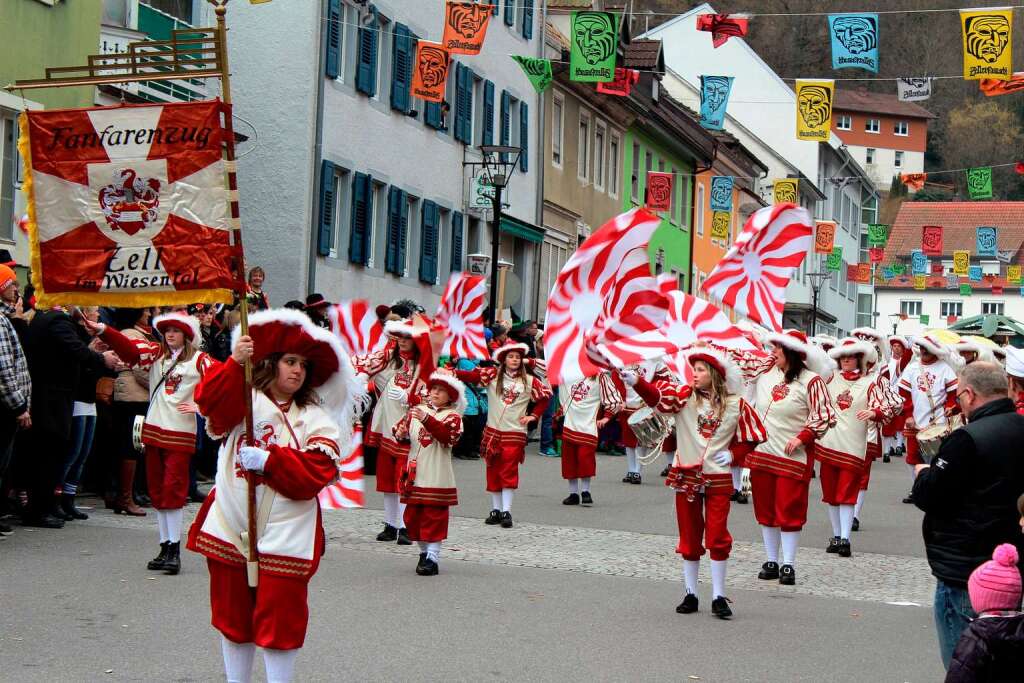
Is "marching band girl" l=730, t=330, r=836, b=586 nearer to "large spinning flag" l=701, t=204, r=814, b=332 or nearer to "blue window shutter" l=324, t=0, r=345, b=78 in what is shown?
"large spinning flag" l=701, t=204, r=814, b=332

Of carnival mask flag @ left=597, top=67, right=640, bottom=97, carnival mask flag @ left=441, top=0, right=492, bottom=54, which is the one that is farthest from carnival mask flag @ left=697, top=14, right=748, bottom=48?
carnival mask flag @ left=441, top=0, right=492, bottom=54

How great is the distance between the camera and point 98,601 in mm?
9672

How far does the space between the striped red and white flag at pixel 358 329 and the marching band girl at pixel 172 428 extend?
7.53 feet

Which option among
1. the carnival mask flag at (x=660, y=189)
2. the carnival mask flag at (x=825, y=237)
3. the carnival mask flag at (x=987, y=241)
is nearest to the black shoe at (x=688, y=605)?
the carnival mask flag at (x=660, y=189)

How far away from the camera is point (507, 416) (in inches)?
599

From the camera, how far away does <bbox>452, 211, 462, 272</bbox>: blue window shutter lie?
3158 centimetres

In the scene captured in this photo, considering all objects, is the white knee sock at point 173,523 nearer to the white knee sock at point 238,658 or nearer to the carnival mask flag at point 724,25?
the white knee sock at point 238,658

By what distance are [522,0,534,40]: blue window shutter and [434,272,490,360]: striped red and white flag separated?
20.3 meters

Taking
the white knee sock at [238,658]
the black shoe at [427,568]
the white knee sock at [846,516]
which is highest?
the white knee sock at [846,516]

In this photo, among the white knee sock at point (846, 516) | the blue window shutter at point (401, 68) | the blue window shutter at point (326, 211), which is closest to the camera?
the white knee sock at point (846, 516)

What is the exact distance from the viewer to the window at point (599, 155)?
135 ft

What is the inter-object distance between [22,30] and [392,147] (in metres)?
10.2

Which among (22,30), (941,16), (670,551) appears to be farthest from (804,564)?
(941,16)

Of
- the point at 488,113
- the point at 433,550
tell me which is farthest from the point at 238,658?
the point at 488,113
